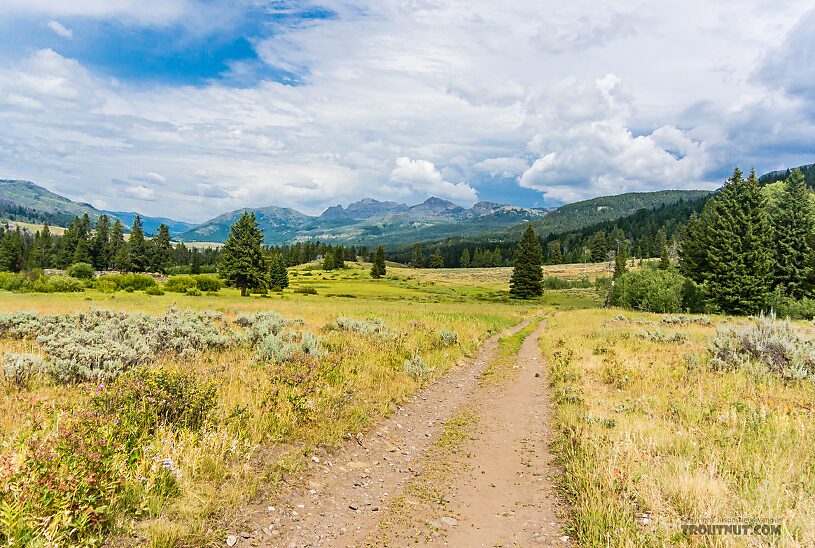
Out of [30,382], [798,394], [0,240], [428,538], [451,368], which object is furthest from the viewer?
[0,240]

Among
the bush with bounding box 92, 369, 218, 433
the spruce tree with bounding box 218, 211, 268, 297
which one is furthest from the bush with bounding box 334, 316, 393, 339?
the spruce tree with bounding box 218, 211, 268, 297

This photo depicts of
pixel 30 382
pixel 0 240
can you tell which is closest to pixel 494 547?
pixel 30 382

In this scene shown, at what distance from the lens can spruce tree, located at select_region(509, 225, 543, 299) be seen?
84.1 metres

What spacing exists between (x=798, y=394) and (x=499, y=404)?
7.25 metres

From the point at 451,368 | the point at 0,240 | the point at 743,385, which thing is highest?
the point at 0,240

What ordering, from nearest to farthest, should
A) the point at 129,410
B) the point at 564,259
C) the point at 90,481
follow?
the point at 90,481, the point at 129,410, the point at 564,259

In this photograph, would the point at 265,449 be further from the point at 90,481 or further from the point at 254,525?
the point at 90,481

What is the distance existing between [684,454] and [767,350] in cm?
919

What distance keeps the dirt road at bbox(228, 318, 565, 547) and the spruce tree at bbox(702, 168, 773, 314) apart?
154ft

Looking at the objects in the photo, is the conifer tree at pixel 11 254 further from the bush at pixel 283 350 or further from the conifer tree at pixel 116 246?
the bush at pixel 283 350

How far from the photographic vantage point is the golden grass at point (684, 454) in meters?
4.95

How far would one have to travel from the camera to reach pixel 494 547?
520cm

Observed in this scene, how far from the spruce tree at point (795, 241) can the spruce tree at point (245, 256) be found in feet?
228

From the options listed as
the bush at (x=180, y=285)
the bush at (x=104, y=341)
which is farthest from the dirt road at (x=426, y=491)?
the bush at (x=180, y=285)
